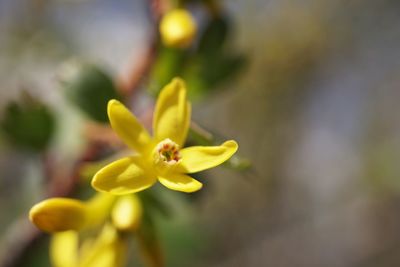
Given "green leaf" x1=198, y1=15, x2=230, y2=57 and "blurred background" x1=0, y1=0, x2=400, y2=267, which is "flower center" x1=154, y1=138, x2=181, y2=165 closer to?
"green leaf" x1=198, y1=15, x2=230, y2=57

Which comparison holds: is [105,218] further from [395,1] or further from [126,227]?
[395,1]

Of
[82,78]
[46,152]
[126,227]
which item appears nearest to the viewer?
[126,227]

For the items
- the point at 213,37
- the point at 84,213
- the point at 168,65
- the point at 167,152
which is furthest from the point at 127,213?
the point at 213,37

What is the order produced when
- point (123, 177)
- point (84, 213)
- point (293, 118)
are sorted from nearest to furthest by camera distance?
point (123, 177), point (84, 213), point (293, 118)


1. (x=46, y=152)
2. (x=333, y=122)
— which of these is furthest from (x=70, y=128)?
(x=333, y=122)

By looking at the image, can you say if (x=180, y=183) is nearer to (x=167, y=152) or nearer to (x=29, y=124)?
(x=167, y=152)
